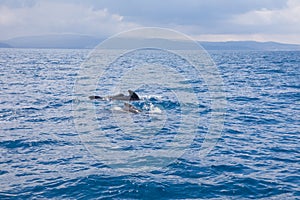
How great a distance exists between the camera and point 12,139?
19.8 metres

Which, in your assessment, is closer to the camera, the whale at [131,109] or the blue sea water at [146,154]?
the blue sea water at [146,154]

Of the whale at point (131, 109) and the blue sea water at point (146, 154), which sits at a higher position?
the whale at point (131, 109)

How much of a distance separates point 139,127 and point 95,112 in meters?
6.28

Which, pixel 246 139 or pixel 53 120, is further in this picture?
pixel 53 120

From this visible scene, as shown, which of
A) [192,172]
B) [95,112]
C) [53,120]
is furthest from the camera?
[95,112]

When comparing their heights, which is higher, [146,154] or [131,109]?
[131,109]

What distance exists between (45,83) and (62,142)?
32536 millimetres

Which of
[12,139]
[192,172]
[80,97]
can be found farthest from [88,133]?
[80,97]

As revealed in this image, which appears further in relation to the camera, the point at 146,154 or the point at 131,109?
the point at 131,109

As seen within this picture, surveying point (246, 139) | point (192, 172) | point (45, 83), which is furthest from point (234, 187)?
point (45, 83)

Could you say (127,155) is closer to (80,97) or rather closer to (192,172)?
(192,172)

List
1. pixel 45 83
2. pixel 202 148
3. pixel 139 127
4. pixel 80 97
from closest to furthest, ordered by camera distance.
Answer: pixel 202 148, pixel 139 127, pixel 80 97, pixel 45 83

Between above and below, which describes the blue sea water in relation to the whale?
below

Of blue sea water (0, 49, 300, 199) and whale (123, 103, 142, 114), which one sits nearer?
blue sea water (0, 49, 300, 199)
